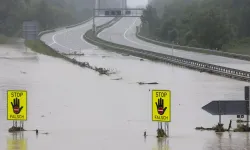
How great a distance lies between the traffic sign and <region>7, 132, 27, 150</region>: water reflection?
475cm

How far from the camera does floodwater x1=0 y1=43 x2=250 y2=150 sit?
62.4 ft

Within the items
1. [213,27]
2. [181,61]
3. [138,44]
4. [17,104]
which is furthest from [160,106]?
[138,44]

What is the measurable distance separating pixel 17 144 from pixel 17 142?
426mm

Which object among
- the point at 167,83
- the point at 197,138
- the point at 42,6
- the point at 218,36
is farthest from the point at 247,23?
the point at 197,138

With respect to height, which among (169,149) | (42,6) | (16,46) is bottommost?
(169,149)

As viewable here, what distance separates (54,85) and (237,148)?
26393mm

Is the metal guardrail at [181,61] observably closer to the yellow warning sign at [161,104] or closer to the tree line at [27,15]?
the tree line at [27,15]

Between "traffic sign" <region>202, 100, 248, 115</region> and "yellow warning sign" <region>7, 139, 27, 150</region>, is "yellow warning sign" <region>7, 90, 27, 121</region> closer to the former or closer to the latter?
"yellow warning sign" <region>7, 139, 27, 150</region>

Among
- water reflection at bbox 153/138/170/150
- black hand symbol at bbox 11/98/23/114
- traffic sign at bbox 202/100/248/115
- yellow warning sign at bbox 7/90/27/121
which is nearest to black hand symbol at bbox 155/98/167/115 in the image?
water reflection at bbox 153/138/170/150

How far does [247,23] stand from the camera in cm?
9644

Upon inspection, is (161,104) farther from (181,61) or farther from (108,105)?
(181,61)

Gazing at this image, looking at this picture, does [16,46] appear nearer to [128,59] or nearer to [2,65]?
[128,59]

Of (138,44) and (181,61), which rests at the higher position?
(138,44)

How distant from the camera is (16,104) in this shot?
65.3 ft
